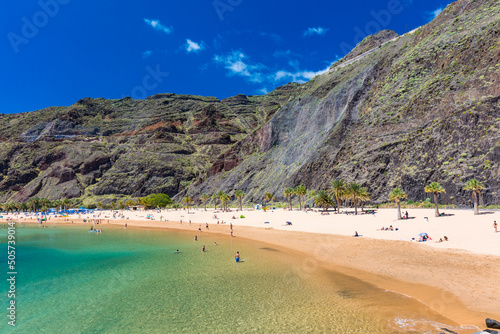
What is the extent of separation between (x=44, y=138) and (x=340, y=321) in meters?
229

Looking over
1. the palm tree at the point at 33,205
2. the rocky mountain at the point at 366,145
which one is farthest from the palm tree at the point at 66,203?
the rocky mountain at the point at 366,145

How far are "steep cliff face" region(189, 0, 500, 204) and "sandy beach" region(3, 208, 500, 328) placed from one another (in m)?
20.7

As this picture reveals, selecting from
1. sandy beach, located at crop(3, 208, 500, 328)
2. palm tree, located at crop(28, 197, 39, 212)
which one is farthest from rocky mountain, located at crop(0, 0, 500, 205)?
sandy beach, located at crop(3, 208, 500, 328)

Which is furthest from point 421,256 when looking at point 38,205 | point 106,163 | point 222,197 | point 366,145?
point 106,163

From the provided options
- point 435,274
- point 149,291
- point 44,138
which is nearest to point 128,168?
point 44,138

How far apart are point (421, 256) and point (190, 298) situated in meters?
18.7

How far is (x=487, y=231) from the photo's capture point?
27.3m

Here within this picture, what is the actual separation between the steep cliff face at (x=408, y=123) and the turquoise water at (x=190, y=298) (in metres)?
43.5

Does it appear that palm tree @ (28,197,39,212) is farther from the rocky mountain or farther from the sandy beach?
the sandy beach

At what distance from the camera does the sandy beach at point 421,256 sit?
15.1m

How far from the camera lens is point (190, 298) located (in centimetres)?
1803

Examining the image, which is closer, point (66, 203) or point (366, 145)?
point (366, 145)

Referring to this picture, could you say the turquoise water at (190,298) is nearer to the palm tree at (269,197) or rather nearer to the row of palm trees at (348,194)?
the row of palm trees at (348,194)

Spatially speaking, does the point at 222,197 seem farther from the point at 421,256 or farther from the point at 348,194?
the point at 421,256
